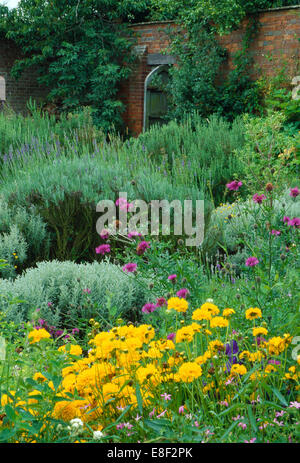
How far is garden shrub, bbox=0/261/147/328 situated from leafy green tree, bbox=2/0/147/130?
28.7 ft

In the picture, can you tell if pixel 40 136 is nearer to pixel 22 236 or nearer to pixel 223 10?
pixel 22 236

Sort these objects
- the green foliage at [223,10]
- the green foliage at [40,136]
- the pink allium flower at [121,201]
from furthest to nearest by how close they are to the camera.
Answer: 1. the green foliage at [223,10]
2. the green foliage at [40,136]
3. the pink allium flower at [121,201]

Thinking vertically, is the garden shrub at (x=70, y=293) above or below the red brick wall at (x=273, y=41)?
below

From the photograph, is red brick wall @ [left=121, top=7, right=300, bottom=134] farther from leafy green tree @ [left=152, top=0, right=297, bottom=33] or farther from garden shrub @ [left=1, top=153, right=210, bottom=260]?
garden shrub @ [left=1, top=153, right=210, bottom=260]

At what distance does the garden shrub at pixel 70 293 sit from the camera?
3262 mm

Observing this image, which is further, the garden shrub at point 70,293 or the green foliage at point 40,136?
the green foliage at point 40,136

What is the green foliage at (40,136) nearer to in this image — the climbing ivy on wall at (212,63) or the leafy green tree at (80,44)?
the climbing ivy on wall at (212,63)

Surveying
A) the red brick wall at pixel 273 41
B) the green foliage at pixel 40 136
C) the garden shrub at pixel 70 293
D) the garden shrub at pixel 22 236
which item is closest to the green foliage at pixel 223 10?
the red brick wall at pixel 273 41

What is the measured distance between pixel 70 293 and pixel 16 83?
1048 centimetres

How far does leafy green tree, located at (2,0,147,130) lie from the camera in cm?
1202

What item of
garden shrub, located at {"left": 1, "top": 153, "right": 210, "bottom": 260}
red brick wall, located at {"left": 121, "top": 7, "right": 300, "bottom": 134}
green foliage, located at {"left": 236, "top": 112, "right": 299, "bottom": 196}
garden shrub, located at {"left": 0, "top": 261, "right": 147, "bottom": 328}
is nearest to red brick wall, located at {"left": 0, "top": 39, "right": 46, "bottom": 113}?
red brick wall, located at {"left": 121, "top": 7, "right": 300, "bottom": 134}

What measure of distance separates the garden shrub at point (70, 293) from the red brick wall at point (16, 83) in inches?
393

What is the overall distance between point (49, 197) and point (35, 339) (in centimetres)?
302
